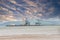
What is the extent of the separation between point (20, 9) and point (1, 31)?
404 mm

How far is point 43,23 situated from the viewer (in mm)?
2568

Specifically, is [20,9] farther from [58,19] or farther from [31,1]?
[58,19]

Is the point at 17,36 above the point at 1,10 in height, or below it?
below

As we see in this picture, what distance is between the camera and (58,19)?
2.56 m

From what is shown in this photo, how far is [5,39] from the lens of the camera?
8.17ft

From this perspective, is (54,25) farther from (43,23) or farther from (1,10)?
(1,10)

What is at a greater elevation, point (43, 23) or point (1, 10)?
point (1, 10)

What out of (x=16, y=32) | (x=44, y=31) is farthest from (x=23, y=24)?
(x=44, y=31)

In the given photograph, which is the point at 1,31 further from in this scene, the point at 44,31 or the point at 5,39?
the point at 44,31

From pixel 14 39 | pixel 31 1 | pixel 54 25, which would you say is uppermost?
pixel 31 1

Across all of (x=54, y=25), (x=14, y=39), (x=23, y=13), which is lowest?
(x=14, y=39)

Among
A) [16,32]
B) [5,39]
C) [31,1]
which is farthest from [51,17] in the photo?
[5,39]

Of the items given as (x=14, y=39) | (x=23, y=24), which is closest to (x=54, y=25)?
(x=23, y=24)

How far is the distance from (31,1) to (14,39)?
1.91ft
